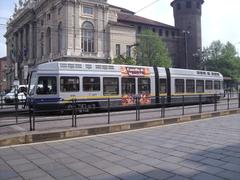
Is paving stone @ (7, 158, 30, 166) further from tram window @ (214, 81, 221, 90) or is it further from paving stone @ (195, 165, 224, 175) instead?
tram window @ (214, 81, 221, 90)

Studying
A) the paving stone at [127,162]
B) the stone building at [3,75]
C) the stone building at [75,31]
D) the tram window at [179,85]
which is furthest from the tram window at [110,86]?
the stone building at [3,75]

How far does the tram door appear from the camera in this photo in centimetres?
2073

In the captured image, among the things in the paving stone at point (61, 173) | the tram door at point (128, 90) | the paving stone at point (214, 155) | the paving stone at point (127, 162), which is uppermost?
the tram door at point (128, 90)

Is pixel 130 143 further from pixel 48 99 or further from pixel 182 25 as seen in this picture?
pixel 182 25

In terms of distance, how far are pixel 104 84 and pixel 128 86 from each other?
85.3 inches

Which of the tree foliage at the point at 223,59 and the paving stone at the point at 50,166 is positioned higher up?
the tree foliage at the point at 223,59

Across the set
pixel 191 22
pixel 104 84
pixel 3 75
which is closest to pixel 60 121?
pixel 104 84

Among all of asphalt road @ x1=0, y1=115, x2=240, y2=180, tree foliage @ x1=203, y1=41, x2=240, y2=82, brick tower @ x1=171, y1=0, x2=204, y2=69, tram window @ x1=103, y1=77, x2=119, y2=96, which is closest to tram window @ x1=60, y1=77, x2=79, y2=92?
tram window @ x1=103, y1=77, x2=119, y2=96

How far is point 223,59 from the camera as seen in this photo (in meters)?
71.5

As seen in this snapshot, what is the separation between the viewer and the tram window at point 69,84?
1783cm

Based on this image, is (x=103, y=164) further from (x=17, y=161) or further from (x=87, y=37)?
(x=87, y=37)

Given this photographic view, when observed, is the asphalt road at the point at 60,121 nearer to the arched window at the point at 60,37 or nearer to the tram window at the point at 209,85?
the tram window at the point at 209,85

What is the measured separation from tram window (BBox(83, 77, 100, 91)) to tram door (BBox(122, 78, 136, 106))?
7.15ft

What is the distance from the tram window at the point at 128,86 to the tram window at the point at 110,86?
61cm
